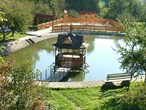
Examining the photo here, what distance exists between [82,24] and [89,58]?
21.2 m

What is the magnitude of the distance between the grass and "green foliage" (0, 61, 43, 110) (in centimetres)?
382

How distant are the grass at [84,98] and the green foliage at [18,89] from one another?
3.82 metres

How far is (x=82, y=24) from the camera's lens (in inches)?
2099

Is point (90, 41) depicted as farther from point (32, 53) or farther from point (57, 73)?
point (57, 73)

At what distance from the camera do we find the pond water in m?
26.6

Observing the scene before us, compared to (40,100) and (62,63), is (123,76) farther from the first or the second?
(40,100)

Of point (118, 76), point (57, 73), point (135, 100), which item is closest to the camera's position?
point (135, 100)

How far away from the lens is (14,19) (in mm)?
34688

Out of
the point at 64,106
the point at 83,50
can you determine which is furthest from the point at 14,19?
the point at 64,106

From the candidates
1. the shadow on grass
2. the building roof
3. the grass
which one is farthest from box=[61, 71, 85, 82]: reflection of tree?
the grass

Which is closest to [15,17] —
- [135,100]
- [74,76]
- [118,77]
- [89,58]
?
[89,58]

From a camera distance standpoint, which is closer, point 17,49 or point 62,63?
point 62,63

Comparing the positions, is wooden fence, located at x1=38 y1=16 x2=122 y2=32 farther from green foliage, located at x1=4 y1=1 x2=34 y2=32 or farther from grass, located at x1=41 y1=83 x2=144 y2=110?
grass, located at x1=41 y1=83 x2=144 y2=110

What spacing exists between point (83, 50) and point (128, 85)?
718 cm
